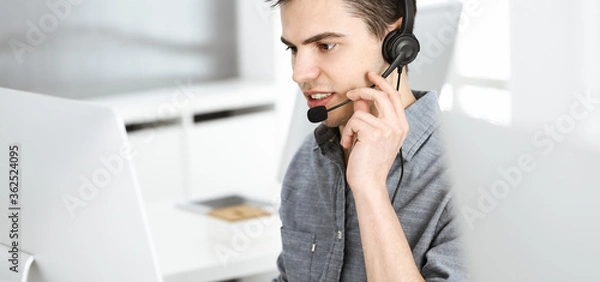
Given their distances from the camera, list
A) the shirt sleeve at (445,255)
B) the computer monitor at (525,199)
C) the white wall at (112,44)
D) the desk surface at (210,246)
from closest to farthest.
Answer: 1. the computer monitor at (525,199)
2. the shirt sleeve at (445,255)
3. the desk surface at (210,246)
4. the white wall at (112,44)

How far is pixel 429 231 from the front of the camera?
1258 millimetres

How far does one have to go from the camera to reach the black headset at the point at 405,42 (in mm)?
1314

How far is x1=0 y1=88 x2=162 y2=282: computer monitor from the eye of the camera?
0.97 metres

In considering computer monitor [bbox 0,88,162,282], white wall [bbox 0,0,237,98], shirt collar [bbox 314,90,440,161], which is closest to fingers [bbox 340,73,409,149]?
shirt collar [bbox 314,90,440,161]

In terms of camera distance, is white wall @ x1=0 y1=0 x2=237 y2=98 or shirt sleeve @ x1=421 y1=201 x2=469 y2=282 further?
white wall @ x1=0 y1=0 x2=237 y2=98

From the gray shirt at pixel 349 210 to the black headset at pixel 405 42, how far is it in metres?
0.09

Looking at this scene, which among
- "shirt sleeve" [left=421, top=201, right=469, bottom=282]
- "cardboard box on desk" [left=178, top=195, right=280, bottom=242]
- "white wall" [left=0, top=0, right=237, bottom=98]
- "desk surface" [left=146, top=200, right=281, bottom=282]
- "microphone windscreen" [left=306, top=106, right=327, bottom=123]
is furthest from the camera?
"white wall" [left=0, top=0, right=237, bottom=98]

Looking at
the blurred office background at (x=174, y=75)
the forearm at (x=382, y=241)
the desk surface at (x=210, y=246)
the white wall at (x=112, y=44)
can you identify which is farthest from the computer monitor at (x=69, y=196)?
the white wall at (x=112, y=44)

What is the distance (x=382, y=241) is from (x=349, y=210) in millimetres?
214

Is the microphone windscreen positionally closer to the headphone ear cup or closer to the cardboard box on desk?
the headphone ear cup

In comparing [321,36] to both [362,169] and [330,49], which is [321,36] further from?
[362,169]

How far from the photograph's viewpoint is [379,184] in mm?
1231

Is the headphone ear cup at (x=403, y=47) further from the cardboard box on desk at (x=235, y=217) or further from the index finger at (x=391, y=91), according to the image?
the cardboard box on desk at (x=235, y=217)

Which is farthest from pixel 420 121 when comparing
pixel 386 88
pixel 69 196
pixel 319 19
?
pixel 69 196
